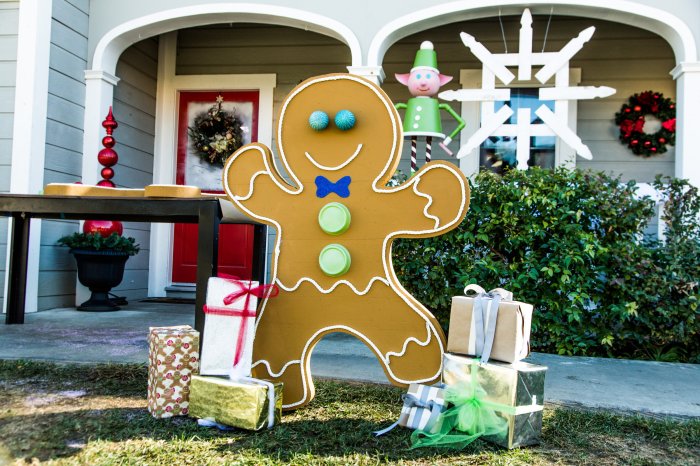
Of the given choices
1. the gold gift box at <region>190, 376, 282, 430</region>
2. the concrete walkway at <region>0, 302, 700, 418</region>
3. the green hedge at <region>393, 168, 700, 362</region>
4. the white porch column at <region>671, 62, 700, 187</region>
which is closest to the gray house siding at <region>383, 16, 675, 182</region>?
the white porch column at <region>671, 62, 700, 187</region>

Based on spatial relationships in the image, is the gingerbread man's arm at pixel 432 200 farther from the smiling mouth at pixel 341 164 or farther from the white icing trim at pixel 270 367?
the white icing trim at pixel 270 367

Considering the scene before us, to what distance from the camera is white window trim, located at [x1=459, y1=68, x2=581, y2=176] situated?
5.70 metres

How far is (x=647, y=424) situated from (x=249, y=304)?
5.01 ft

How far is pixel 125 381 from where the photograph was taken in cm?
274

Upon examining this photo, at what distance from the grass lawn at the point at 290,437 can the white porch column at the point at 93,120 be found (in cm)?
299

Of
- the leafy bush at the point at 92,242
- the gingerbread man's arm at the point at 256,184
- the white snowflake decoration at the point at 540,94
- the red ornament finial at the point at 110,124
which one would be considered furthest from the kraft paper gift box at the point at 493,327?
the red ornament finial at the point at 110,124

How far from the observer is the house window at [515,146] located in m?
5.79

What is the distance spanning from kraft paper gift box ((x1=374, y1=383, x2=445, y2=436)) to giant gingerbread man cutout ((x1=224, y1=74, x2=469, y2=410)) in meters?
0.13

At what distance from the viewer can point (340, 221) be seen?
2381mm

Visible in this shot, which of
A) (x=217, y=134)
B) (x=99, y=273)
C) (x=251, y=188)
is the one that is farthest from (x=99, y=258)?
(x=251, y=188)

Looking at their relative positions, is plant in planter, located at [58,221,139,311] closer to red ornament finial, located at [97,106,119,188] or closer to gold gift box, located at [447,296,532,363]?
red ornament finial, located at [97,106,119,188]

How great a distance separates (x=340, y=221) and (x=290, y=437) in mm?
813

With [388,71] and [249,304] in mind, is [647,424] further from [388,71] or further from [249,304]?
[388,71]

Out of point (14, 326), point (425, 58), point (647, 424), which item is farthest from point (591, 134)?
point (14, 326)
